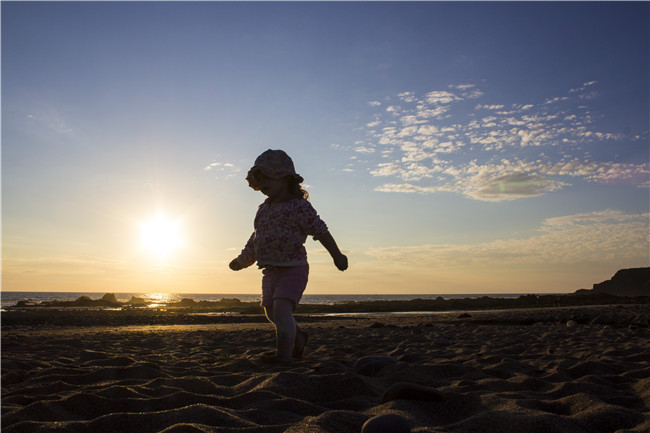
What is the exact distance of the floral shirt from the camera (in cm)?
414

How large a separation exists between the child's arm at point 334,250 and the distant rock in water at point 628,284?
7185 cm

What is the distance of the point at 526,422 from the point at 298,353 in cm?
275

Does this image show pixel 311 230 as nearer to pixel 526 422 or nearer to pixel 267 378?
pixel 267 378

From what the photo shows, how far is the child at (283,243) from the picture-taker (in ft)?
13.3

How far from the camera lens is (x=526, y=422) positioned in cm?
186

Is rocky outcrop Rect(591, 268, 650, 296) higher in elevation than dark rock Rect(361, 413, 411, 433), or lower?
lower

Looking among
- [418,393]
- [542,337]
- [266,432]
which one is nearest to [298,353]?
[418,393]

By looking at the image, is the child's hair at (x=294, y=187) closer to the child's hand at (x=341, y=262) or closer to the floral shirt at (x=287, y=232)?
the floral shirt at (x=287, y=232)

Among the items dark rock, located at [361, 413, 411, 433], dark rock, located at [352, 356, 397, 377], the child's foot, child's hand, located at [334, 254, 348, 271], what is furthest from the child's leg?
dark rock, located at [361, 413, 411, 433]

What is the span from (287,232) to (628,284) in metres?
79.3

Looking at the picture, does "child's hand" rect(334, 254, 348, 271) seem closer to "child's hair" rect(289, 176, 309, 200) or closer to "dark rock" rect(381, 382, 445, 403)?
"child's hair" rect(289, 176, 309, 200)

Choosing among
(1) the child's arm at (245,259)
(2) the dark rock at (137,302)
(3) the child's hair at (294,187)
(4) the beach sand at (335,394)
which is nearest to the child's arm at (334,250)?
(3) the child's hair at (294,187)

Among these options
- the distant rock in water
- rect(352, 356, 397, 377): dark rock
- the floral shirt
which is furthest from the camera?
the distant rock in water

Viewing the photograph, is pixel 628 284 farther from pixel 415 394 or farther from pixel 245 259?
pixel 415 394
